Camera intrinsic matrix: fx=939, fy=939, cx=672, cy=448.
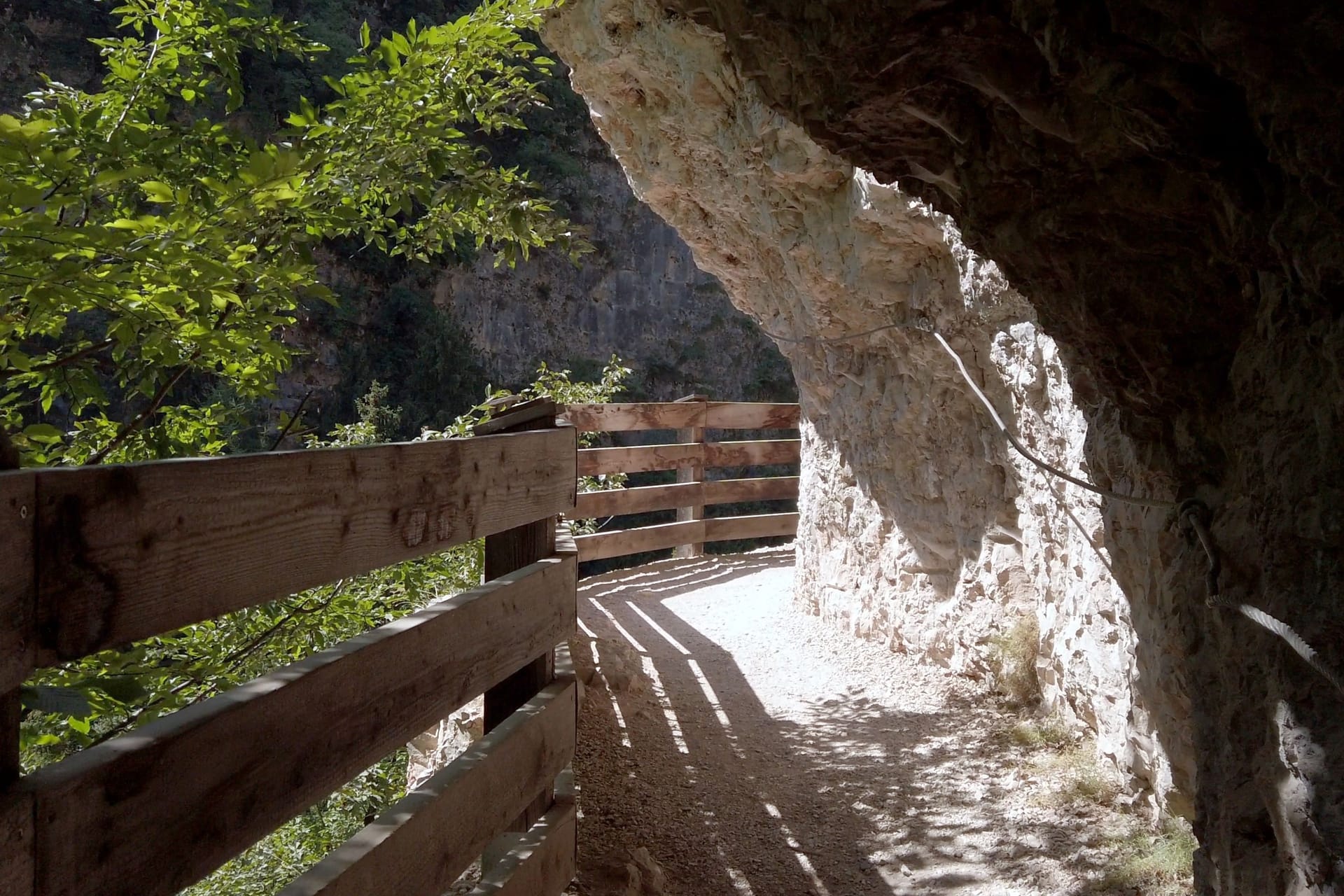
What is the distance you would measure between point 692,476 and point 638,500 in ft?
2.78

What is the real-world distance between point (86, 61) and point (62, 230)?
65.6 ft

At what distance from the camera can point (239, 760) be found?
3.90 ft

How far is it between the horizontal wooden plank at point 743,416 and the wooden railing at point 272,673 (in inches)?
264

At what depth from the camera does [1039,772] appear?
145 inches

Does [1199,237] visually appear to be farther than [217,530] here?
Yes

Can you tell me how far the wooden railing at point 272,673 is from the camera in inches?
36.3

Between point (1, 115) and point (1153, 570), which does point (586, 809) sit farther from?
point (1, 115)

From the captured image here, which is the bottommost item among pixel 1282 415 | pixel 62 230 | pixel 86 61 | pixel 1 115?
pixel 1282 415

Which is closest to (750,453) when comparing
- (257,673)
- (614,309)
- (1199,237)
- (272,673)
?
(257,673)

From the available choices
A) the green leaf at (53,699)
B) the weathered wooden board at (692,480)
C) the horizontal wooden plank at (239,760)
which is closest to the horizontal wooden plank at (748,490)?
the weathered wooden board at (692,480)

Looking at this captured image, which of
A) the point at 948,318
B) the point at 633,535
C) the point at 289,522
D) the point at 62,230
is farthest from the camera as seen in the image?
the point at 633,535

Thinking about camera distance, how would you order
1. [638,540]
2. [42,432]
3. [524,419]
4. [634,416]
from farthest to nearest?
[638,540]
[634,416]
[524,419]
[42,432]

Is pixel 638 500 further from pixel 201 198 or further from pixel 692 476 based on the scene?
pixel 201 198

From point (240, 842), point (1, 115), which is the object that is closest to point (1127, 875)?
point (240, 842)
